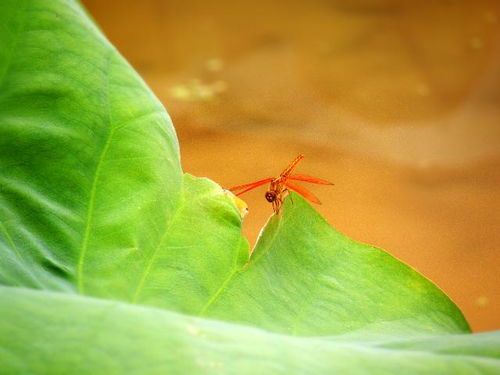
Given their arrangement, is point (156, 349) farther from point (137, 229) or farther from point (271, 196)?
point (271, 196)

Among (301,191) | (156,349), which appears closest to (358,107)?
(301,191)

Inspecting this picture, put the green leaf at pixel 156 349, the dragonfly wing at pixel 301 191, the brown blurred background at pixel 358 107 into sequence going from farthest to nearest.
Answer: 1. the brown blurred background at pixel 358 107
2. the dragonfly wing at pixel 301 191
3. the green leaf at pixel 156 349

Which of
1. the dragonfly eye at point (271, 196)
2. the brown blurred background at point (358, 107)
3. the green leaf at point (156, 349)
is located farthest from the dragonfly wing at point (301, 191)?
the brown blurred background at point (358, 107)

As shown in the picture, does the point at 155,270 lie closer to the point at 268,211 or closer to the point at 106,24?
the point at 268,211

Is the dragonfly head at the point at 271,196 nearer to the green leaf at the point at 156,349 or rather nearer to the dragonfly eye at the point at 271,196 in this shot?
the dragonfly eye at the point at 271,196

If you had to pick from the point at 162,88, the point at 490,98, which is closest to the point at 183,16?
the point at 162,88

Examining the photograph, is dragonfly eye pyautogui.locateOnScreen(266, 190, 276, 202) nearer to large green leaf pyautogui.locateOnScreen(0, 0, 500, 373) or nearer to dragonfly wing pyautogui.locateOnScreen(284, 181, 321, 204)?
dragonfly wing pyautogui.locateOnScreen(284, 181, 321, 204)

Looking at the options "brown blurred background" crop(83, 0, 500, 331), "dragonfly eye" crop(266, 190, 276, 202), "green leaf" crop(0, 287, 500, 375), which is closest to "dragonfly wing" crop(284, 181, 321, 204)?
"dragonfly eye" crop(266, 190, 276, 202)
